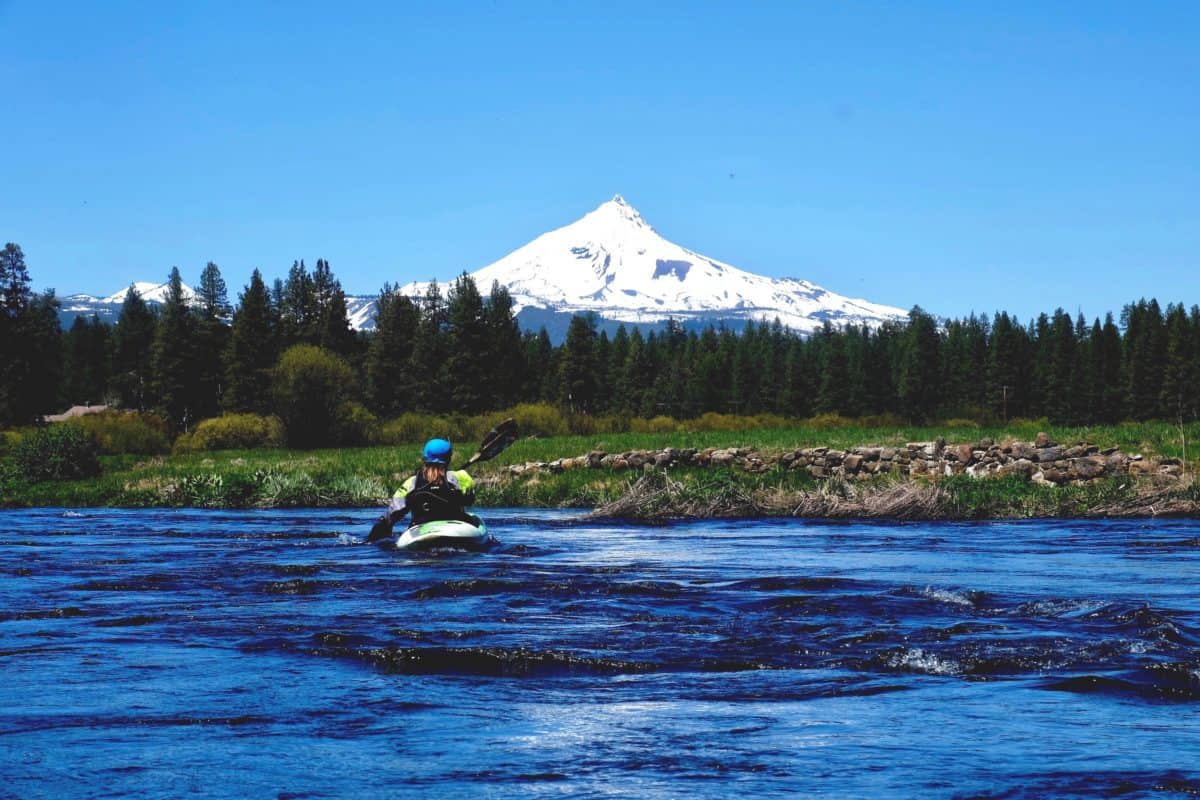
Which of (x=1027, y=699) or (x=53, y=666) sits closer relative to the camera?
(x=1027, y=699)

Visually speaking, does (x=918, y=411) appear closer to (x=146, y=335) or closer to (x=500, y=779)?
(x=146, y=335)

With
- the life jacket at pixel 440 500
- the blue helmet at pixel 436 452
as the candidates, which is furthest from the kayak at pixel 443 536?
the blue helmet at pixel 436 452

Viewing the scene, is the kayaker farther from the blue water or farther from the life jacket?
the blue water

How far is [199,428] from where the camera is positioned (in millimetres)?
70375

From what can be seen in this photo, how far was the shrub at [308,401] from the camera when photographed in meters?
63.3

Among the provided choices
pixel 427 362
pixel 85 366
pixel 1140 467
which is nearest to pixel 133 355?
pixel 85 366

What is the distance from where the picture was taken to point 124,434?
6269 cm

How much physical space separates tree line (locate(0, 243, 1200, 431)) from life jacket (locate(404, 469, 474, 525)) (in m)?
46.6

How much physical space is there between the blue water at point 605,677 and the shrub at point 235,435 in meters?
48.5

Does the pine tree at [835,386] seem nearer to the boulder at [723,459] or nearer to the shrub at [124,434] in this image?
the shrub at [124,434]

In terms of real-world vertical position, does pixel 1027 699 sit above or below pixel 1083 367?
below

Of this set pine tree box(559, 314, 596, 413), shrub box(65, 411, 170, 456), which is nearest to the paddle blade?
shrub box(65, 411, 170, 456)

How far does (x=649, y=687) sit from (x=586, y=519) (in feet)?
61.3

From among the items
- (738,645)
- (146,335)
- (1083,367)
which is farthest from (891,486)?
(146,335)
